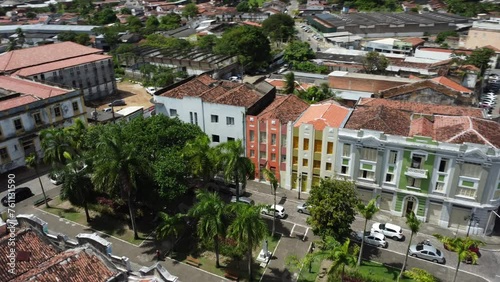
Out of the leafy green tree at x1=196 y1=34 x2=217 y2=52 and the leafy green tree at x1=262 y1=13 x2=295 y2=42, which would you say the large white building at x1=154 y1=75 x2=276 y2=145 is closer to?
the leafy green tree at x1=196 y1=34 x2=217 y2=52

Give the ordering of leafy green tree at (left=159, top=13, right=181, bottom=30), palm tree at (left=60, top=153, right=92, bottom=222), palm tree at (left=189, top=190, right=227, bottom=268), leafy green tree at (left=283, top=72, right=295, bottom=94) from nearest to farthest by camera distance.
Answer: palm tree at (left=189, top=190, right=227, bottom=268) < palm tree at (left=60, top=153, right=92, bottom=222) < leafy green tree at (left=283, top=72, right=295, bottom=94) < leafy green tree at (left=159, top=13, right=181, bottom=30)

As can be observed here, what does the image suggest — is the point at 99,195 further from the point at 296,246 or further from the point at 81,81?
the point at 81,81

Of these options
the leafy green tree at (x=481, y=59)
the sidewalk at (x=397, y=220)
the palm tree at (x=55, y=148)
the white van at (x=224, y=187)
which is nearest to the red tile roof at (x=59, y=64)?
the palm tree at (x=55, y=148)

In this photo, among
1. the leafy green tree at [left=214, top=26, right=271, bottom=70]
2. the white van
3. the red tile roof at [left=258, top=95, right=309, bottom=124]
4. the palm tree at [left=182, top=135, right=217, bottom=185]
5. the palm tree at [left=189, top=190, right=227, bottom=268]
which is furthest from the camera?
the leafy green tree at [left=214, top=26, right=271, bottom=70]

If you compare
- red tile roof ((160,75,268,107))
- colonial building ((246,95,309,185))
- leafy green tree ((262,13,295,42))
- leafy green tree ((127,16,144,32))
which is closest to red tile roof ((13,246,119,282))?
colonial building ((246,95,309,185))

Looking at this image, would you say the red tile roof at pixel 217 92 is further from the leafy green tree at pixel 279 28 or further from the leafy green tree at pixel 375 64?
the leafy green tree at pixel 279 28

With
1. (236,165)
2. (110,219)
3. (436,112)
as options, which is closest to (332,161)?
(236,165)

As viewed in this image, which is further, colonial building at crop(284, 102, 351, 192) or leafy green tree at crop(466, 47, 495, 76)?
leafy green tree at crop(466, 47, 495, 76)
